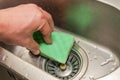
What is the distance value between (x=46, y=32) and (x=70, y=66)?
0.16 metres

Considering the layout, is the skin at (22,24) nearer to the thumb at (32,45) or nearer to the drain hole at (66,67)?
the thumb at (32,45)

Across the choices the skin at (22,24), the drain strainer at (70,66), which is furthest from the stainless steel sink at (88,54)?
the skin at (22,24)

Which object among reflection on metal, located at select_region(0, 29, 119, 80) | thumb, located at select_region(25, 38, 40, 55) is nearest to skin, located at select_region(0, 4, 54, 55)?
thumb, located at select_region(25, 38, 40, 55)

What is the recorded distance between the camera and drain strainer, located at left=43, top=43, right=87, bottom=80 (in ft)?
2.63

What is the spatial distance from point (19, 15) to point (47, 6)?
20 centimetres

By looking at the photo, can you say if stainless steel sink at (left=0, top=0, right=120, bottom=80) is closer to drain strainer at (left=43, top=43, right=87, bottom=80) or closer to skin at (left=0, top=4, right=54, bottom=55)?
drain strainer at (left=43, top=43, right=87, bottom=80)

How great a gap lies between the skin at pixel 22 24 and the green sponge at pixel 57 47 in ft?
0.17

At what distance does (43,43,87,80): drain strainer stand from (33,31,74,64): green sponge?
61 millimetres

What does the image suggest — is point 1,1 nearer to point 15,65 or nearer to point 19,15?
point 19,15

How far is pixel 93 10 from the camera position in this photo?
79 centimetres

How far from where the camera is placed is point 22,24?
65 centimetres

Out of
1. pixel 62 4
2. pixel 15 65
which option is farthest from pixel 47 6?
pixel 15 65

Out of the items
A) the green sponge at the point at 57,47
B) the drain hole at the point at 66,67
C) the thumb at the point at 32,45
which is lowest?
the drain hole at the point at 66,67

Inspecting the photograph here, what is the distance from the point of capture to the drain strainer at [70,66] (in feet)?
2.63
